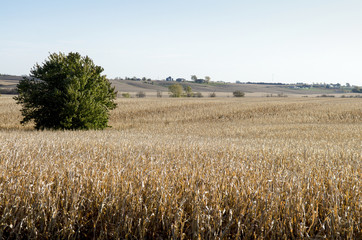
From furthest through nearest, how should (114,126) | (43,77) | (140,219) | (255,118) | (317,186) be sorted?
1. (255,118)
2. (114,126)
3. (43,77)
4. (317,186)
5. (140,219)

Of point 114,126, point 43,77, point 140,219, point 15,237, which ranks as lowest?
point 114,126

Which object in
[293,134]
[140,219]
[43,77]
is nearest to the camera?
[140,219]

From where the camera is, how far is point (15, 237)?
3.13 m

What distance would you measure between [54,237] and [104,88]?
20.2 m

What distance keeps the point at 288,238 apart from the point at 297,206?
13.5 inches

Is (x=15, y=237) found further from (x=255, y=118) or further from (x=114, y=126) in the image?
(x=255, y=118)

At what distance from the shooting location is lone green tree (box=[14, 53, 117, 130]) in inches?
778

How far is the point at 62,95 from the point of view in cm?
1998

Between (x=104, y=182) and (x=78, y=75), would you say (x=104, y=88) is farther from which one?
(x=104, y=182)

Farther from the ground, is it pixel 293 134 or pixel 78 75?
pixel 78 75

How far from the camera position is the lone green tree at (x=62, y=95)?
19766 mm

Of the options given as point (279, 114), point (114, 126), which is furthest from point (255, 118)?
point (114, 126)

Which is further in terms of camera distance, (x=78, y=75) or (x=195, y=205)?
(x=78, y=75)

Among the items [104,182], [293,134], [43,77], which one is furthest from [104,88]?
[104,182]
